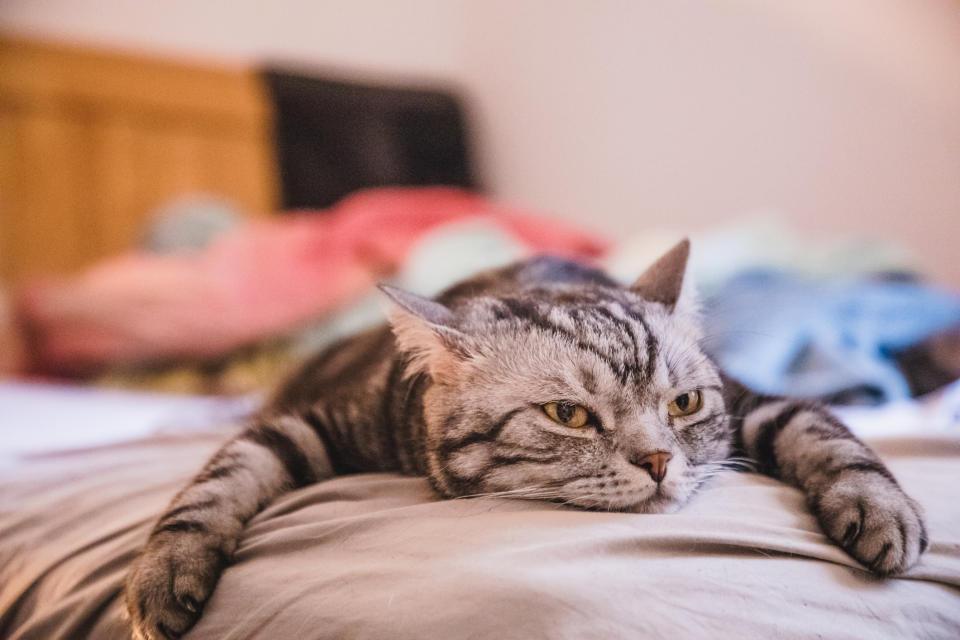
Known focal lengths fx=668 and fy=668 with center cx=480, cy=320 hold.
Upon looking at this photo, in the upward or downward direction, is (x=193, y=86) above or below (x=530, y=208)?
above

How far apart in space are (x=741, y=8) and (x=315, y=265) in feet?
5.55

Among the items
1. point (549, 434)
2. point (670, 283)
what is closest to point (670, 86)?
point (670, 283)

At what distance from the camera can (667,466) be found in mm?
630

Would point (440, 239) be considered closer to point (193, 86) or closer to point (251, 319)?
point (251, 319)

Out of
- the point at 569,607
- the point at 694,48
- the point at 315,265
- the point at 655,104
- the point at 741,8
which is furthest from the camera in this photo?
the point at 655,104

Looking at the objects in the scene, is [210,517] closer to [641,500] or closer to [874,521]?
[641,500]

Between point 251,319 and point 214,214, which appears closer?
point 251,319

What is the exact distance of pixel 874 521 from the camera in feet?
1.82

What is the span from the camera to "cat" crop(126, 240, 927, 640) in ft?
1.93

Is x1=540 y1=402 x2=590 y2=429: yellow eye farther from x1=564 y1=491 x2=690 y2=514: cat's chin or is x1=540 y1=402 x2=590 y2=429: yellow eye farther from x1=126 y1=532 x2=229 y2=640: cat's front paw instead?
x1=126 y1=532 x2=229 y2=640: cat's front paw

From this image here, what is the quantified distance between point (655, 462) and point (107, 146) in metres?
2.54

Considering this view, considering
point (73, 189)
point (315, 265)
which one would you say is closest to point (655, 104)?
point (315, 265)

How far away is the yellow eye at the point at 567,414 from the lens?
2.23 feet

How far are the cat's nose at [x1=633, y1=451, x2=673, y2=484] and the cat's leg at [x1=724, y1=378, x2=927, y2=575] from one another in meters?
0.14
